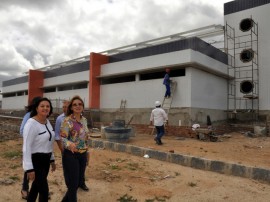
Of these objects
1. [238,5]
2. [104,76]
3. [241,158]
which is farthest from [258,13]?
[241,158]

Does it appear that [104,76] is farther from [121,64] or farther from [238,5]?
[238,5]

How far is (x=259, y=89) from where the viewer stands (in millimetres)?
15500

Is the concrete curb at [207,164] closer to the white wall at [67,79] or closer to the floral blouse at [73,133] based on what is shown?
the floral blouse at [73,133]

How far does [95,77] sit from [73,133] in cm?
1389

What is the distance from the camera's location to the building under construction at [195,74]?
1351cm

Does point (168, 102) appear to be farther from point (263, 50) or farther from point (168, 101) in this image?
point (263, 50)

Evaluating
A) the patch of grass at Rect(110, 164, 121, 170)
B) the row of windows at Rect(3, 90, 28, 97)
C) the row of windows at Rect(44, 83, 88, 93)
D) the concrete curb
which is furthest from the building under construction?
the row of windows at Rect(3, 90, 28, 97)

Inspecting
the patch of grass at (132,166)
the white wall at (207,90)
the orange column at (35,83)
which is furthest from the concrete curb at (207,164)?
the orange column at (35,83)

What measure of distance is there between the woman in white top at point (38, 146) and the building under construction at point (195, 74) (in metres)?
10.1

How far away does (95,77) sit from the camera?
1742 cm

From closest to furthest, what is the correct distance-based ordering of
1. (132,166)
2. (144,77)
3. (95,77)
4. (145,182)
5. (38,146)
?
(38,146)
(145,182)
(132,166)
(144,77)
(95,77)

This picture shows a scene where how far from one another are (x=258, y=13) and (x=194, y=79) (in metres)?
6.19

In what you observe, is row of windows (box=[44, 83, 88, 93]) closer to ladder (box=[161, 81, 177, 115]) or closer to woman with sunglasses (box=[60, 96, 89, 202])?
ladder (box=[161, 81, 177, 115])

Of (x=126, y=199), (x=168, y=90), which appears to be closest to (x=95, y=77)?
(x=168, y=90)
